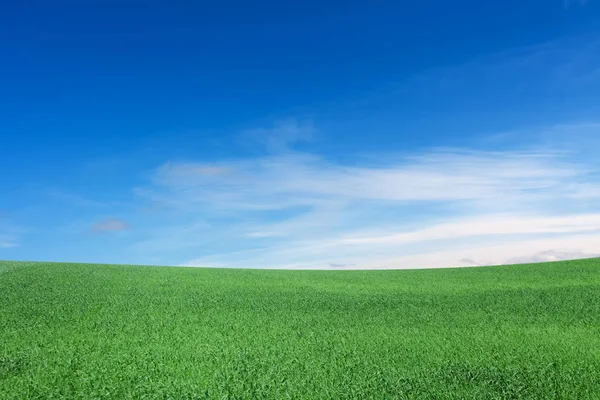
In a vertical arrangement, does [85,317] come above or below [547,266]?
below

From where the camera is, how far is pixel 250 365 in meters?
9.87

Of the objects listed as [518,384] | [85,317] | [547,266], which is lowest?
[518,384]

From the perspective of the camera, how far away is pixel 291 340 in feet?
39.8

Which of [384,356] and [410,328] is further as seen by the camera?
[410,328]

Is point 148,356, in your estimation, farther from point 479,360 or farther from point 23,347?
point 479,360

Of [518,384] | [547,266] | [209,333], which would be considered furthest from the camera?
[547,266]

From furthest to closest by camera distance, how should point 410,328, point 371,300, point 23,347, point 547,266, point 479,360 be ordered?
point 547,266, point 371,300, point 410,328, point 23,347, point 479,360

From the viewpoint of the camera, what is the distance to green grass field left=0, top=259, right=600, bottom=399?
28.9 feet

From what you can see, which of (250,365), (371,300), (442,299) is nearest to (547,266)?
(442,299)

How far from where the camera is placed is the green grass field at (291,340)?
882 centimetres

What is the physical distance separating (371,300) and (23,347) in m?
11.5

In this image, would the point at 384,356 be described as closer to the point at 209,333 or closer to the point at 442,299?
the point at 209,333

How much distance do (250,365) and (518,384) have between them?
4.75m

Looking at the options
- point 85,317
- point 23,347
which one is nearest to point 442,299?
point 85,317
